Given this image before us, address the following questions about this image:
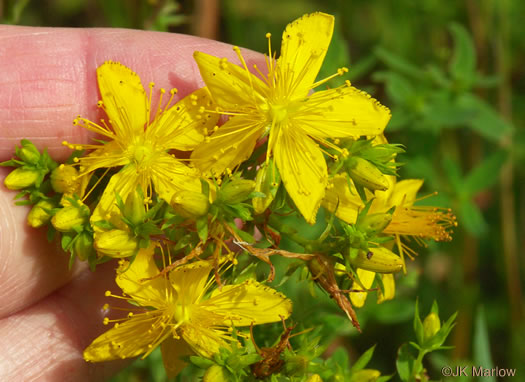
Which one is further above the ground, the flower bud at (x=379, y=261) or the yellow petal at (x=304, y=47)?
the yellow petal at (x=304, y=47)

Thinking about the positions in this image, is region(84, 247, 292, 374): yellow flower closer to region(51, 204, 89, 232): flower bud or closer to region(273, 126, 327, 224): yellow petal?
region(51, 204, 89, 232): flower bud

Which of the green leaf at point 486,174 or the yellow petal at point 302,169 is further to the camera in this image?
the green leaf at point 486,174

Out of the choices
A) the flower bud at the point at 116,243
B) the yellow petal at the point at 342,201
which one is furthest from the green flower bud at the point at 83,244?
the yellow petal at the point at 342,201

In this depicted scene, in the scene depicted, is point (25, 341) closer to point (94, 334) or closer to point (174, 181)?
point (94, 334)

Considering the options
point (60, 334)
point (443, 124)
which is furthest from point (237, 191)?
point (443, 124)

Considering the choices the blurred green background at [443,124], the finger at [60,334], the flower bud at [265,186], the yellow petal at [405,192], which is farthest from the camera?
the blurred green background at [443,124]

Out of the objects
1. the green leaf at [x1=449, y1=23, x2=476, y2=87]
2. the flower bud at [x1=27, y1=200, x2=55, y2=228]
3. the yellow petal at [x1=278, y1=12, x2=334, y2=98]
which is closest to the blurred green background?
the green leaf at [x1=449, y1=23, x2=476, y2=87]

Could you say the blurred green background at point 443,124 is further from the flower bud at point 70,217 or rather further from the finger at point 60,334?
the flower bud at point 70,217
